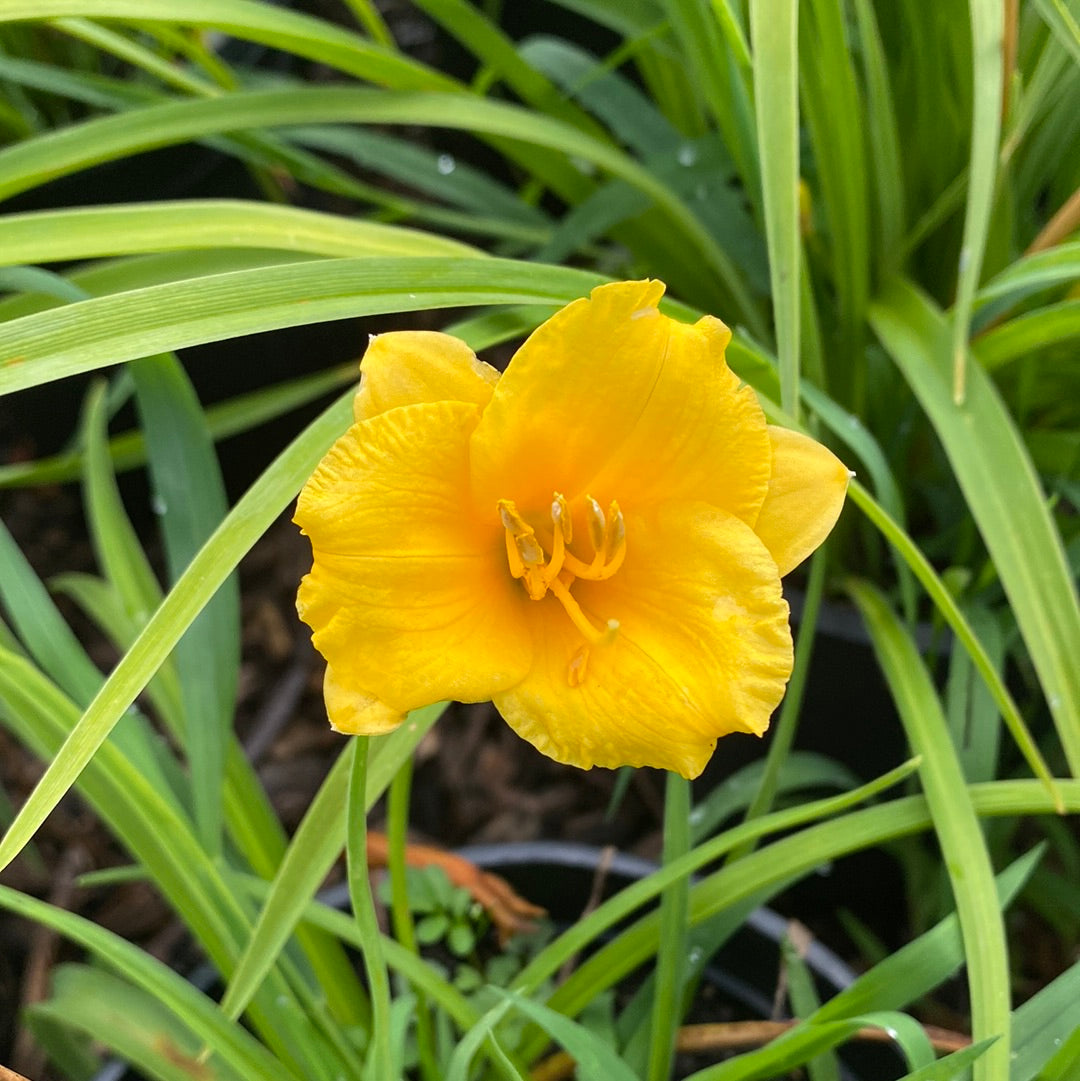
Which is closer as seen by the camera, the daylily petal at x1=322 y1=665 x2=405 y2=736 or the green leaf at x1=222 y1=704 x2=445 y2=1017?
the daylily petal at x1=322 y1=665 x2=405 y2=736

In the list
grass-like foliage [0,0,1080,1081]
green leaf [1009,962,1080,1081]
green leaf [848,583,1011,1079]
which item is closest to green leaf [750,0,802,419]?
grass-like foliage [0,0,1080,1081]

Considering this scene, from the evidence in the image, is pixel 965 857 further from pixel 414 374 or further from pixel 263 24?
pixel 263 24

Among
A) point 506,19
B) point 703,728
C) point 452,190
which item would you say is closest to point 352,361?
point 452,190

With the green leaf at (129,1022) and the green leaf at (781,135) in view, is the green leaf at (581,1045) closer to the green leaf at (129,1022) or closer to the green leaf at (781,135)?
the green leaf at (129,1022)

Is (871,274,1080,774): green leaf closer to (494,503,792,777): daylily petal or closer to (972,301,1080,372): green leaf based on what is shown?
(972,301,1080,372): green leaf

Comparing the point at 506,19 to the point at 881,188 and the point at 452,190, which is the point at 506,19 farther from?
Answer: the point at 881,188
